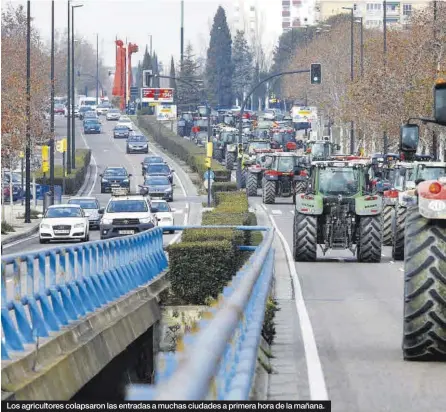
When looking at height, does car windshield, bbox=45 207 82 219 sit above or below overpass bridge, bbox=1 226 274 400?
below

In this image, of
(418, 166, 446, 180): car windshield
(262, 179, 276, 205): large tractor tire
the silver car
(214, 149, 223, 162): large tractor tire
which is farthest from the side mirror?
(214, 149, 223, 162): large tractor tire

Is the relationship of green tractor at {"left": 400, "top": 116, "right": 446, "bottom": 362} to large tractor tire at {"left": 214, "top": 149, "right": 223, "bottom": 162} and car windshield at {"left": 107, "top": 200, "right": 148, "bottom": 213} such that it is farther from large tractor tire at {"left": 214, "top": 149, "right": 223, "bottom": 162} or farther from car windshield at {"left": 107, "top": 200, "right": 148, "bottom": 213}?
large tractor tire at {"left": 214, "top": 149, "right": 223, "bottom": 162}

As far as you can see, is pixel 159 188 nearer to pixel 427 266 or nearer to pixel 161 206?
pixel 161 206

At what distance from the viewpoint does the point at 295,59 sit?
16338 cm

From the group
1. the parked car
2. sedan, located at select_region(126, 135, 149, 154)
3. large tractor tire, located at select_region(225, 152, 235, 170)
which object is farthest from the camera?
sedan, located at select_region(126, 135, 149, 154)

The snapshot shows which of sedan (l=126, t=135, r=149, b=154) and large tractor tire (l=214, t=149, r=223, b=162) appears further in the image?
sedan (l=126, t=135, r=149, b=154)

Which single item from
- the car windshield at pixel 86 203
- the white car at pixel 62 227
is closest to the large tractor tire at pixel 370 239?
the white car at pixel 62 227

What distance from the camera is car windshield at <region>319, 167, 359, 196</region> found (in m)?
35.5

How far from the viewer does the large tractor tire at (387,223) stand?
38994 mm

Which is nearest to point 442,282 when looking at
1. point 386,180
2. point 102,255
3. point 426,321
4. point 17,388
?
point 426,321

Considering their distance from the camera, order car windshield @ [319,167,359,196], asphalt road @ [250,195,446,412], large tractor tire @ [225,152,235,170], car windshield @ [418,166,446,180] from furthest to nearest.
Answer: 1. large tractor tire @ [225,152,235,170]
2. car windshield @ [418,166,446,180]
3. car windshield @ [319,167,359,196]
4. asphalt road @ [250,195,446,412]

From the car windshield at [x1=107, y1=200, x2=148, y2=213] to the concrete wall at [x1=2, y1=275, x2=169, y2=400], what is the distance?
2590 centimetres

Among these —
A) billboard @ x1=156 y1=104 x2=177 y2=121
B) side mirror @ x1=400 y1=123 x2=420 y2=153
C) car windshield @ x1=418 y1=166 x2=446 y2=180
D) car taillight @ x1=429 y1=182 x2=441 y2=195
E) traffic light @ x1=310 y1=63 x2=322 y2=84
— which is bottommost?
car windshield @ x1=418 y1=166 x2=446 y2=180

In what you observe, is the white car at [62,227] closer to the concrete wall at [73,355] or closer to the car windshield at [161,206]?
the car windshield at [161,206]
